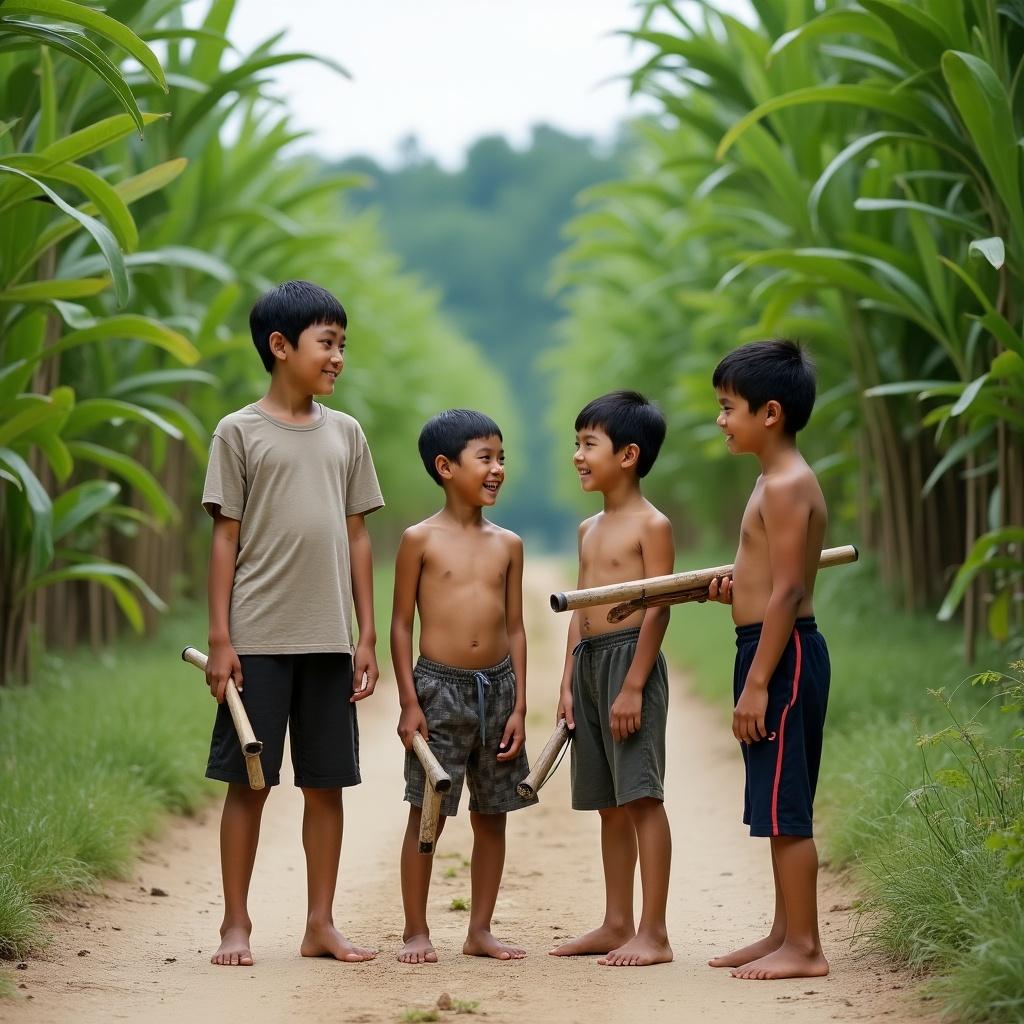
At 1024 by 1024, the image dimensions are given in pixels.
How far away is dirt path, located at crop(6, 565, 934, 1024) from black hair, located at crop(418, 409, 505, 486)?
1338mm

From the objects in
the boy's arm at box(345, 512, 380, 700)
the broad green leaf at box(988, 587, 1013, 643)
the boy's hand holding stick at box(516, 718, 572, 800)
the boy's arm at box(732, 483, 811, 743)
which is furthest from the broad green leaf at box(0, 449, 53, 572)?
the broad green leaf at box(988, 587, 1013, 643)

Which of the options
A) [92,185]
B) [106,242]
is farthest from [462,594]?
[92,185]

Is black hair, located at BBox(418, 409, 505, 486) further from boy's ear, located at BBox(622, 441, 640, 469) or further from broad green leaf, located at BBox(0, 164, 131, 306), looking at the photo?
broad green leaf, located at BBox(0, 164, 131, 306)

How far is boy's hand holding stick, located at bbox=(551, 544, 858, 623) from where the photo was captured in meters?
3.42

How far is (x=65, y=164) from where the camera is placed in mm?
4512

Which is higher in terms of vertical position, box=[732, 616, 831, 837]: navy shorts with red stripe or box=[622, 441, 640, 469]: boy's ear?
box=[622, 441, 640, 469]: boy's ear

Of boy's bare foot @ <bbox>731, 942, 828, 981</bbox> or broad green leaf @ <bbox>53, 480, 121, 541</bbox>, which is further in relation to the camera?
broad green leaf @ <bbox>53, 480, 121, 541</bbox>

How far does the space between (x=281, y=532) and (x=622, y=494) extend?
937 mm

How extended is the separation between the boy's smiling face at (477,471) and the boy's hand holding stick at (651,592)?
46cm

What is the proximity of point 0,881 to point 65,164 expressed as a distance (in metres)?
2.26

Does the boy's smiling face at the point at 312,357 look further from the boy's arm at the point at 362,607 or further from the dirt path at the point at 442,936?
the dirt path at the point at 442,936

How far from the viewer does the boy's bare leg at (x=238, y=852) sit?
3701 millimetres

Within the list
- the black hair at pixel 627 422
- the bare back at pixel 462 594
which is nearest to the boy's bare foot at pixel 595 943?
the bare back at pixel 462 594

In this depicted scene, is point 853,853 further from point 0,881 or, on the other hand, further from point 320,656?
point 0,881
